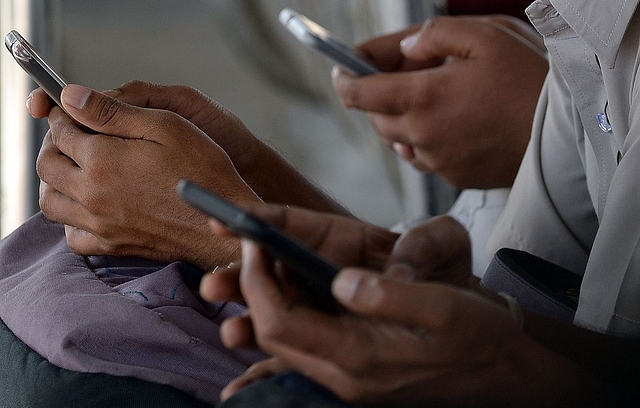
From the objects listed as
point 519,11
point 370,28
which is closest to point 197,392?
point 519,11

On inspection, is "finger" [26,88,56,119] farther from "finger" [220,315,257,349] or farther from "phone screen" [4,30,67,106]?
"finger" [220,315,257,349]

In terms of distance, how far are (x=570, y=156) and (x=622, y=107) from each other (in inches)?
7.5

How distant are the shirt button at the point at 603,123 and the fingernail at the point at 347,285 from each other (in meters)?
0.51

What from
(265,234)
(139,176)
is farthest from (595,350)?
(139,176)

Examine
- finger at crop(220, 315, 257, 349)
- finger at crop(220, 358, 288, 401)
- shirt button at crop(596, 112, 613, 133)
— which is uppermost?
shirt button at crop(596, 112, 613, 133)

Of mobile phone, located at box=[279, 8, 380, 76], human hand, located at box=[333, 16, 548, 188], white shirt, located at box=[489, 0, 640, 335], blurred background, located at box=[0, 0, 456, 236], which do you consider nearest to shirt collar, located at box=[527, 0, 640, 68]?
white shirt, located at box=[489, 0, 640, 335]

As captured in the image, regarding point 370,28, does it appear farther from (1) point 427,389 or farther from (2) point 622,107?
(1) point 427,389

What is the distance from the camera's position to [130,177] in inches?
29.8

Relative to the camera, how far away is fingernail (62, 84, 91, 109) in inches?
29.1

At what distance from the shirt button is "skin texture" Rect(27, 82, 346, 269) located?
359 mm

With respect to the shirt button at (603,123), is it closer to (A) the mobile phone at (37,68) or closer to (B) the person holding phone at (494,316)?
(B) the person holding phone at (494,316)

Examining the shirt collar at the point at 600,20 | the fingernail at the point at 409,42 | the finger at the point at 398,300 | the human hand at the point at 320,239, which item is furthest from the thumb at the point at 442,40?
the finger at the point at 398,300

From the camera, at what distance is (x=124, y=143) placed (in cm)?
76

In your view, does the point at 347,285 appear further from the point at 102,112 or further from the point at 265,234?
the point at 102,112
